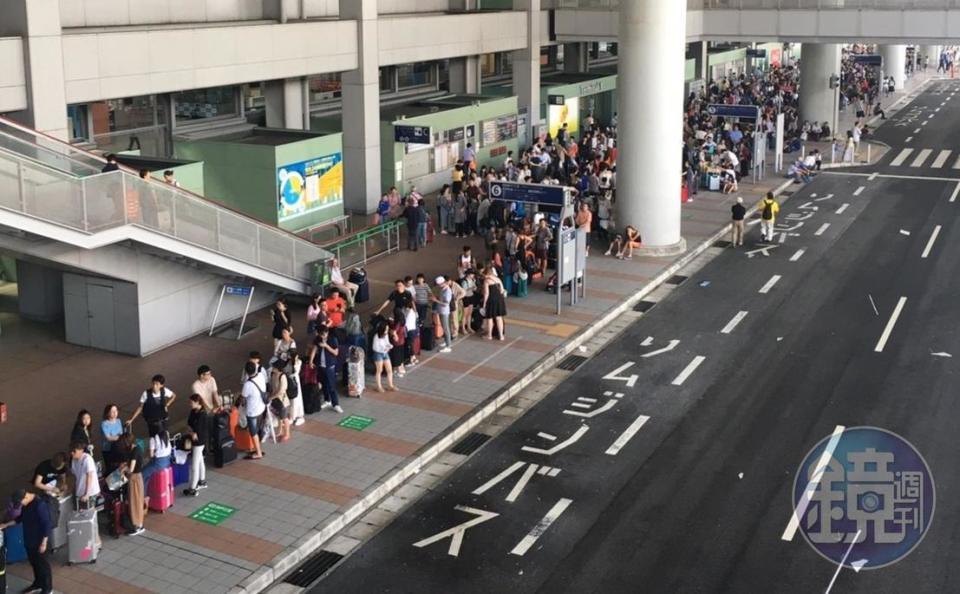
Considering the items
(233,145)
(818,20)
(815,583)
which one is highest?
(818,20)

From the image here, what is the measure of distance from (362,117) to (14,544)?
66.9 ft

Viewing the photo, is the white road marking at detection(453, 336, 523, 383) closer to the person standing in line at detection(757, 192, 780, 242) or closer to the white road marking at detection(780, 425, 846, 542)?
the white road marking at detection(780, 425, 846, 542)

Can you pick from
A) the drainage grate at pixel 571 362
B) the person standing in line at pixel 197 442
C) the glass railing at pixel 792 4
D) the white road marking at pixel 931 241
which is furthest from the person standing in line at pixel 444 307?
the glass railing at pixel 792 4

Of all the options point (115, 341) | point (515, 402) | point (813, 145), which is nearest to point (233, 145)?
point (115, 341)

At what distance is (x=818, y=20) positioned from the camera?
41.2 meters

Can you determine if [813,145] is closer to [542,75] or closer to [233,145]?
[542,75]

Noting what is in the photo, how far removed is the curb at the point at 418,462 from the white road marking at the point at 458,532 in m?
1.12

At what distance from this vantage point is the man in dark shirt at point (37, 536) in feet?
41.2

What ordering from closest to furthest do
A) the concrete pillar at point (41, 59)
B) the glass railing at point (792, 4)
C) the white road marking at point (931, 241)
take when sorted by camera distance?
the concrete pillar at point (41, 59) < the white road marking at point (931, 241) < the glass railing at point (792, 4)

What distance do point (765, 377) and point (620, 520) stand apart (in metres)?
6.67

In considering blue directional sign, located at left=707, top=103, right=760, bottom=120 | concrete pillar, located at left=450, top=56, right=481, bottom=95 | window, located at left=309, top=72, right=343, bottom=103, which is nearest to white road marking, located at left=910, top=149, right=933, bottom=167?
blue directional sign, located at left=707, top=103, right=760, bottom=120

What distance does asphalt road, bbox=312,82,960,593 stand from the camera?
13.5 metres

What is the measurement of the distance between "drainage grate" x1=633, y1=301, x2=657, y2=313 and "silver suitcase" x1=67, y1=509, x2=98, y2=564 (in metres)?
14.2

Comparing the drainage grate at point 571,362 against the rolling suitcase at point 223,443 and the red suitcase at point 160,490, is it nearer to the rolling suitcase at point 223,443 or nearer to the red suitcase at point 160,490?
the rolling suitcase at point 223,443
